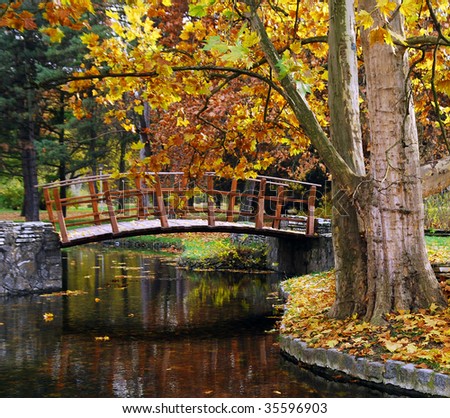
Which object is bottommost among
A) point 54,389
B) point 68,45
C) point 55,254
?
point 54,389

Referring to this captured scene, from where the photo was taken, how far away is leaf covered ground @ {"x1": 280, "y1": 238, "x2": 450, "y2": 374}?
24.5 ft

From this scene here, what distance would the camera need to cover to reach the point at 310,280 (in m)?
14.8

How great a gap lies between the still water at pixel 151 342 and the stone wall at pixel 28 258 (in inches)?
26.8

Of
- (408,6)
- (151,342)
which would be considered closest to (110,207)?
(151,342)

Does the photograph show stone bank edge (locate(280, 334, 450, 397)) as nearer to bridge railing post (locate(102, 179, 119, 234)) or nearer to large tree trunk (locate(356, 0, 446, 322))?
large tree trunk (locate(356, 0, 446, 322))

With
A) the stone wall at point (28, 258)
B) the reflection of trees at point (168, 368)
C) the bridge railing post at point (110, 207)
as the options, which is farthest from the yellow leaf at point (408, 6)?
the stone wall at point (28, 258)

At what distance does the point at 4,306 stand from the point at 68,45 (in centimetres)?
1721

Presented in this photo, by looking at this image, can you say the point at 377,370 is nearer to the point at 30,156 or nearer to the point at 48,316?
the point at 48,316

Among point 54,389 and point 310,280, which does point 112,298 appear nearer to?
point 310,280

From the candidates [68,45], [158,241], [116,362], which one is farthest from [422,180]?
[68,45]

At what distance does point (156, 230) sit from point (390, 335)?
9.59m

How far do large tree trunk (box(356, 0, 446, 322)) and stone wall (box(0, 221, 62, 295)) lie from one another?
31.0 ft

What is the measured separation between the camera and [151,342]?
35.7 feet

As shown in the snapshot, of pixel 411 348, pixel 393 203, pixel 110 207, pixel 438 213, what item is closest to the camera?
pixel 411 348
